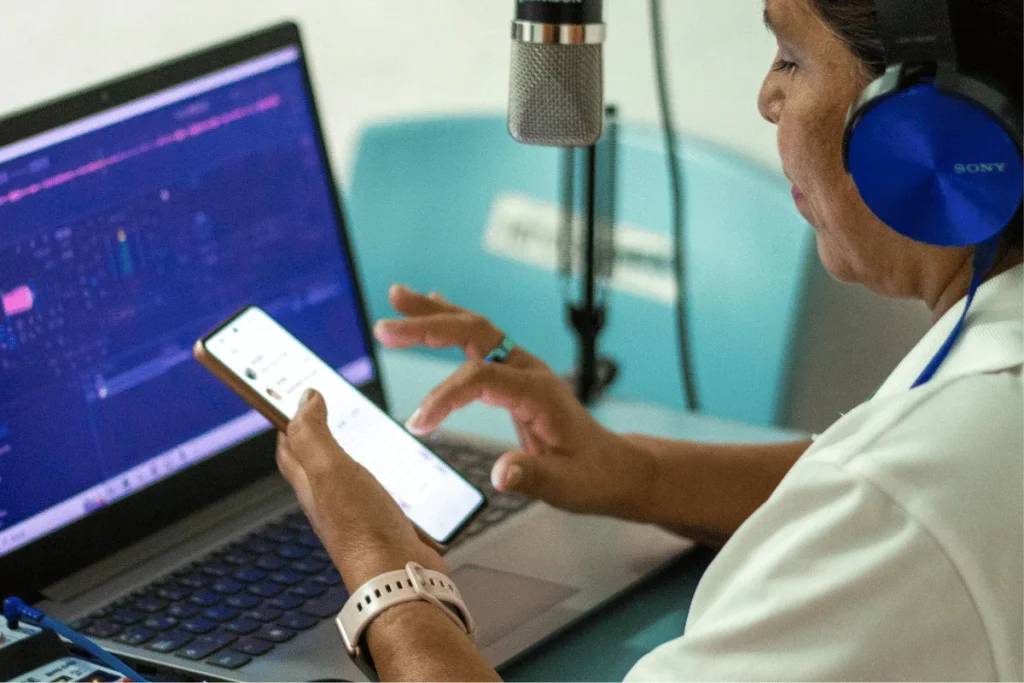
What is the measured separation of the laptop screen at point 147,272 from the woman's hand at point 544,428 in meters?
0.15

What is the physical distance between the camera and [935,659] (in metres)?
0.72

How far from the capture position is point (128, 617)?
1051mm

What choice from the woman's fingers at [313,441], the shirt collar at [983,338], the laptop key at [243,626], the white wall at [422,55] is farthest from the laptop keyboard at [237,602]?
the white wall at [422,55]

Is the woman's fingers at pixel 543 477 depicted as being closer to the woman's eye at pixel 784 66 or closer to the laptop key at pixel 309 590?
the laptop key at pixel 309 590

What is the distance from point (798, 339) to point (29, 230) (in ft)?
3.23

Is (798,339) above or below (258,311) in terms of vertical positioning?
below

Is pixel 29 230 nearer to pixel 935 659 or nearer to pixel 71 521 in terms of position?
pixel 71 521

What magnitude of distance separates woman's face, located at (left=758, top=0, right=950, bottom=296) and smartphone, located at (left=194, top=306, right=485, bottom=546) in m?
0.39

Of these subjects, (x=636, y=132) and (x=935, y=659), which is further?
(x=636, y=132)

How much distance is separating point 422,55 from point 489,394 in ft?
4.69

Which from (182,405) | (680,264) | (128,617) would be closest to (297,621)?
(128,617)

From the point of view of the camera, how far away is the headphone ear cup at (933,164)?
0.75 metres

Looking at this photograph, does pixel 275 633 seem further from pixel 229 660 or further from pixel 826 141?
pixel 826 141

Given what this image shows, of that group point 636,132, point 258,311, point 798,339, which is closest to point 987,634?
point 258,311
